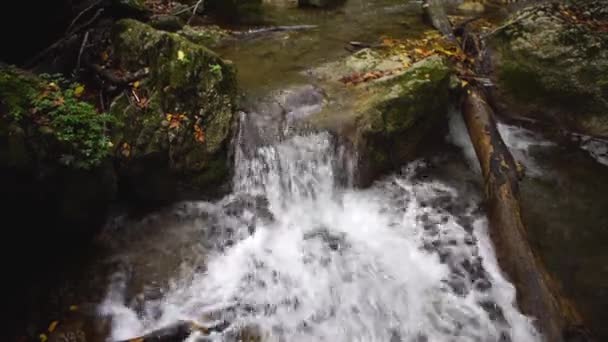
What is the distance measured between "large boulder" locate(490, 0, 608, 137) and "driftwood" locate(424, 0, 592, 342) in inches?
41.5

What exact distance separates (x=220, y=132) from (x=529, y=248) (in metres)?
4.11

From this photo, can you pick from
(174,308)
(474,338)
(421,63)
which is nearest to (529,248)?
(474,338)

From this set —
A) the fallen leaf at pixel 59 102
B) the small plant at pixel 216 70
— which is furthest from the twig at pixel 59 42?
the small plant at pixel 216 70

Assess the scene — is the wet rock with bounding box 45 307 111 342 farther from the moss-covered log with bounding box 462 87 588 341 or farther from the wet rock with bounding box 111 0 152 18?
the wet rock with bounding box 111 0 152 18

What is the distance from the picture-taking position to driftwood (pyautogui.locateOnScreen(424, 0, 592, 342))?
12.3 ft

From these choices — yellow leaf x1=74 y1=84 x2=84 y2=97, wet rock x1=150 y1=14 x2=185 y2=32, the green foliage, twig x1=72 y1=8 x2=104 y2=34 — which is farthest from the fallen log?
wet rock x1=150 y1=14 x2=185 y2=32

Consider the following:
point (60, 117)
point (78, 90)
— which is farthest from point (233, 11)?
point (60, 117)

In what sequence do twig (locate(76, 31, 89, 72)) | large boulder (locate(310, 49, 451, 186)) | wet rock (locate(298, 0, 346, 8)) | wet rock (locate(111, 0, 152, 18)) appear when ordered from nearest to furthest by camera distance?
twig (locate(76, 31, 89, 72)) → large boulder (locate(310, 49, 451, 186)) → wet rock (locate(111, 0, 152, 18)) → wet rock (locate(298, 0, 346, 8))

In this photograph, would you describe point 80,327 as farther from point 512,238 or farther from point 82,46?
point 512,238

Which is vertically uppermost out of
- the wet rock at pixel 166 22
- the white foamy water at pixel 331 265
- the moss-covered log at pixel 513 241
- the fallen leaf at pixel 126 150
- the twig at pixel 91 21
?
the twig at pixel 91 21

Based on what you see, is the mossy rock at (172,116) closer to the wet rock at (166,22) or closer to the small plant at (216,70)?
the small plant at (216,70)

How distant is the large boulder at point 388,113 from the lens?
5.98m

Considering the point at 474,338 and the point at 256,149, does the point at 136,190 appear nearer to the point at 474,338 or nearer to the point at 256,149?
the point at 256,149

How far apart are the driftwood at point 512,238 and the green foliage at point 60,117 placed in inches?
187
